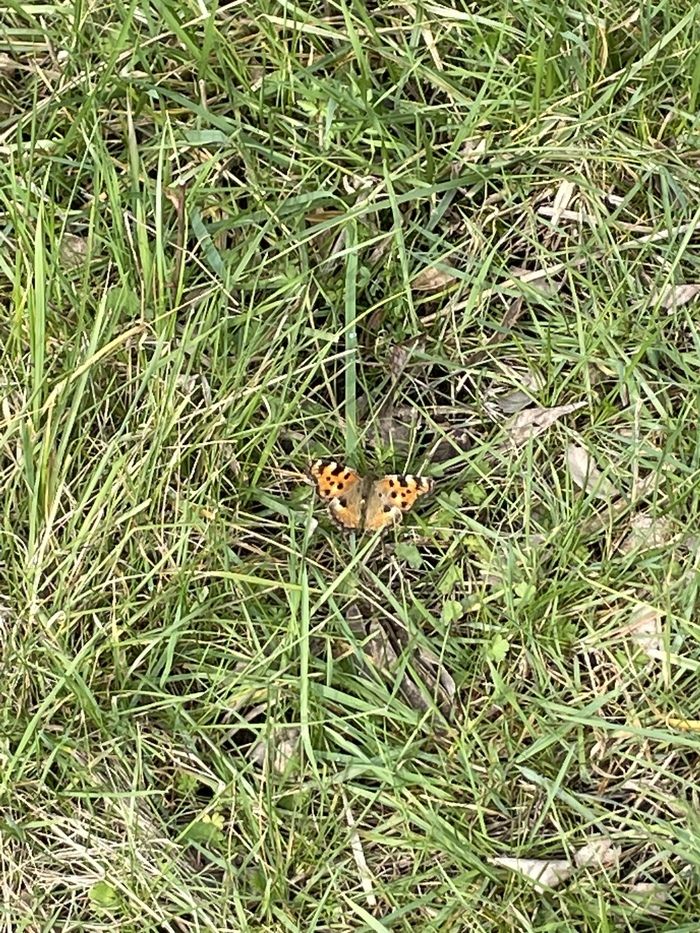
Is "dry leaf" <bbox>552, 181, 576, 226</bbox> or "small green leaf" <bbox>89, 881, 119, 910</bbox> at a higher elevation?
"dry leaf" <bbox>552, 181, 576, 226</bbox>

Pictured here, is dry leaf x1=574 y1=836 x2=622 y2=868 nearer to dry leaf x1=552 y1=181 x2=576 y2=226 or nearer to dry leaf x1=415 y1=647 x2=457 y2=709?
dry leaf x1=415 y1=647 x2=457 y2=709

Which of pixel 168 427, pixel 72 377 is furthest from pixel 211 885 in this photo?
pixel 72 377

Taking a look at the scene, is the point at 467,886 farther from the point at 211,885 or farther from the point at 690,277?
the point at 690,277

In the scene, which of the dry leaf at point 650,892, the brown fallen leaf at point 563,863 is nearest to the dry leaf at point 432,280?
the brown fallen leaf at point 563,863

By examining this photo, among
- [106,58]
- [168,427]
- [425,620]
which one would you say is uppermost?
[106,58]

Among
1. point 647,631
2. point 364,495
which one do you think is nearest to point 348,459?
point 364,495

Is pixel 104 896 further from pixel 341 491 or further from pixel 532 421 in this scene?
pixel 532 421

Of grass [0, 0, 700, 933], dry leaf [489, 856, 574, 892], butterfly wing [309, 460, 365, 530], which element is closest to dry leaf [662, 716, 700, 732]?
grass [0, 0, 700, 933]
